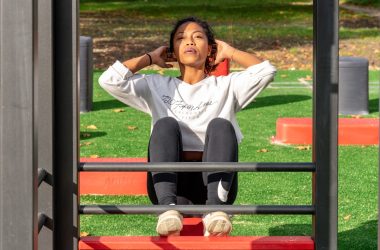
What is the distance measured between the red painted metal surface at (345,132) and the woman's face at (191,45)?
13.0 feet

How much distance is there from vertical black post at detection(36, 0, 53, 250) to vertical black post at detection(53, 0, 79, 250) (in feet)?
0.13

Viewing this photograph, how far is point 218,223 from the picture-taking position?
453 centimetres

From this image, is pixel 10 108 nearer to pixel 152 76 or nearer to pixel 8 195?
pixel 8 195

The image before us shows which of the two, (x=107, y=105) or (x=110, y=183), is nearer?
(x=110, y=183)

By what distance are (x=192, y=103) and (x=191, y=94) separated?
0.17ft

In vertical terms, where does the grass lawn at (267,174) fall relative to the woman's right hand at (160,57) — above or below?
below

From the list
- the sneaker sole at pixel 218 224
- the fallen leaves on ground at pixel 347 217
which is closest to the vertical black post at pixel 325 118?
the sneaker sole at pixel 218 224

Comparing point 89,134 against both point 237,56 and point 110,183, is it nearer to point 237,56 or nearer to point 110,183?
point 110,183

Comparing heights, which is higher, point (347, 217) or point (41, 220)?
point (41, 220)

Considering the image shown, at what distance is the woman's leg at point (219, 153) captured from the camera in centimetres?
479

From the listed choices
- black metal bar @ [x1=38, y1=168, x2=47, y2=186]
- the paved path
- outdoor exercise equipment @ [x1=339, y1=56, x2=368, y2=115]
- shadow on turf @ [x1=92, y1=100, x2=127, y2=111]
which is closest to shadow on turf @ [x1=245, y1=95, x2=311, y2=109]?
outdoor exercise equipment @ [x1=339, y1=56, x2=368, y2=115]

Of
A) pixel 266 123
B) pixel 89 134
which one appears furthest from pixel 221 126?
pixel 266 123

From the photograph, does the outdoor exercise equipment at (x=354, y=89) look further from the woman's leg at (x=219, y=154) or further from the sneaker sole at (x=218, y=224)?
the sneaker sole at (x=218, y=224)

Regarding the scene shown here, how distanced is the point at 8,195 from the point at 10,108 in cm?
26
